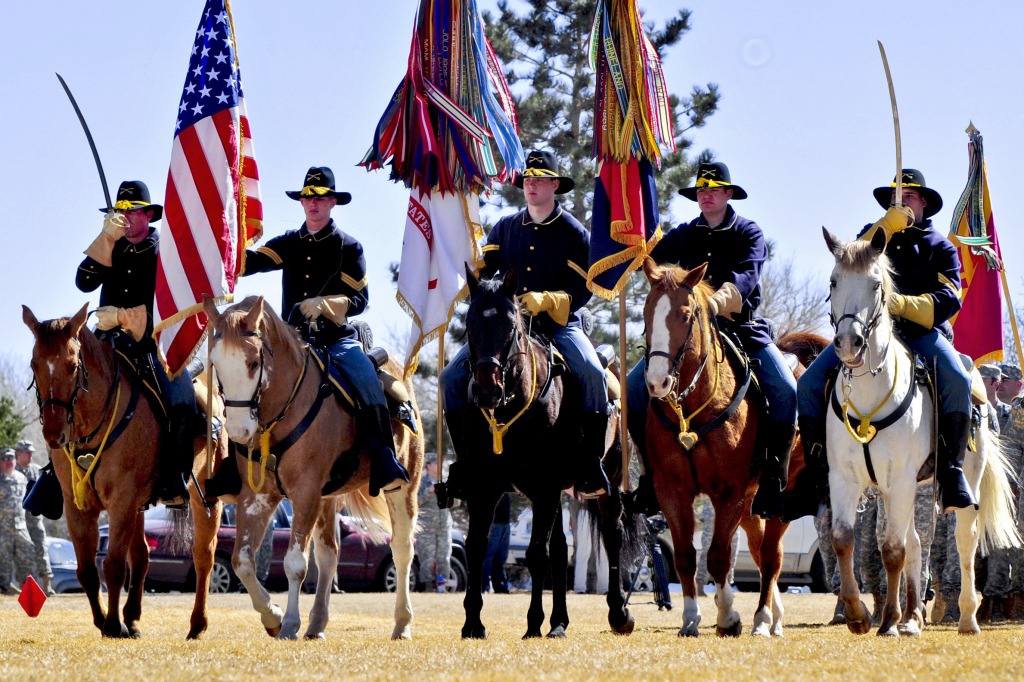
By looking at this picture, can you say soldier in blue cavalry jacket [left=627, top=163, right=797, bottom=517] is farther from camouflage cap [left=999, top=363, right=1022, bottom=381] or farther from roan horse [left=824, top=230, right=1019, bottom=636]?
camouflage cap [left=999, top=363, right=1022, bottom=381]

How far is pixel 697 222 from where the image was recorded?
40.9 ft

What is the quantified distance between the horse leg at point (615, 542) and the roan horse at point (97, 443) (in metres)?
3.54

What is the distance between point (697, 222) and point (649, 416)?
6.03 feet

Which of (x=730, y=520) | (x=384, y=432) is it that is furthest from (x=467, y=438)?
(x=730, y=520)

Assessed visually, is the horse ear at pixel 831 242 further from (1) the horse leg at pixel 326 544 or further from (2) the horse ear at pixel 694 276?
(1) the horse leg at pixel 326 544

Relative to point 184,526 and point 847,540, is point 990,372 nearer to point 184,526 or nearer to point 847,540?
point 847,540

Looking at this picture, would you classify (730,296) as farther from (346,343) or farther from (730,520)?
(346,343)

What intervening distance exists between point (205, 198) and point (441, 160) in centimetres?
218

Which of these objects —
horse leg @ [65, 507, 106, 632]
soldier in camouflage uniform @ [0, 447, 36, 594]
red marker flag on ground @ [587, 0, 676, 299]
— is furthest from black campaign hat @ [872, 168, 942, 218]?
soldier in camouflage uniform @ [0, 447, 36, 594]

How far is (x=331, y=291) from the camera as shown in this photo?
12.9 meters

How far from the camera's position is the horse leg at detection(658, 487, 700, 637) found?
11.3m

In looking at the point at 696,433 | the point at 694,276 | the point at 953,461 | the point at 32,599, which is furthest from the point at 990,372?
the point at 32,599

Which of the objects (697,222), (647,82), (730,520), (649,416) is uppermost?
(647,82)

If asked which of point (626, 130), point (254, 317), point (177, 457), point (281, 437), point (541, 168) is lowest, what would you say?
point (177, 457)
